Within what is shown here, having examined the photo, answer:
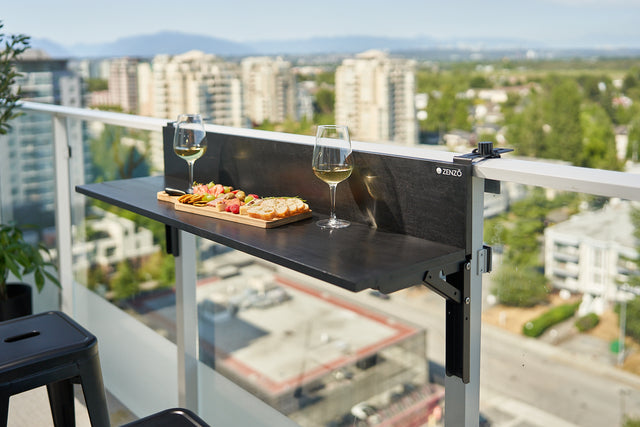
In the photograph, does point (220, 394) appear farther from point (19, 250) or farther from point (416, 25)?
point (416, 25)

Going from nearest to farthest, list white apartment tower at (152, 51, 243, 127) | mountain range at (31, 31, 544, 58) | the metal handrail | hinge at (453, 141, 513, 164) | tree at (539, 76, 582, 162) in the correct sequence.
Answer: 1. the metal handrail
2. hinge at (453, 141, 513, 164)
3. white apartment tower at (152, 51, 243, 127)
4. tree at (539, 76, 582, 162)
5. mountain range at (31, 31, 544, 58)

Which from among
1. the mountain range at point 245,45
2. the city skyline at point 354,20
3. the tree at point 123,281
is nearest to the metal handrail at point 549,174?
the tree at point 123,281

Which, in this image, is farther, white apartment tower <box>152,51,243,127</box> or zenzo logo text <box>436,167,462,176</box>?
white apartment tower <box>152,51,243,127</box>

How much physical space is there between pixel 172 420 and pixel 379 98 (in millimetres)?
36046

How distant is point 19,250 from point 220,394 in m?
1.32

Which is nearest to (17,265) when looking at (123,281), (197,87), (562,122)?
(123,281)

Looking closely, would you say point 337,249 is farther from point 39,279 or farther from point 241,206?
point 39,279

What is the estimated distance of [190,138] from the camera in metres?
1.49

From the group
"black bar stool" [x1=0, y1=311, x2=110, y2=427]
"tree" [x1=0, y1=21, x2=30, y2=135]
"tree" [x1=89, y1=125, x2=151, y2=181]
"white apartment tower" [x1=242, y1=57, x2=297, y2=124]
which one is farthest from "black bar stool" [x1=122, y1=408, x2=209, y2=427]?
"white apartment tower" [x1=242, y1=57, x2=297, y2=124]

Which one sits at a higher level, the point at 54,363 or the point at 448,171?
the point at 448,171

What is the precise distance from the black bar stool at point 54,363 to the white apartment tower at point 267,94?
3442 cm

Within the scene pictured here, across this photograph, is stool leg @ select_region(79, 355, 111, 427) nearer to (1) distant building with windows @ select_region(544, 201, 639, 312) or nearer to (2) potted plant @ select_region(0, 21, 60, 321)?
(1) distant building with windows @ select_region(544, 201, 639, 312)

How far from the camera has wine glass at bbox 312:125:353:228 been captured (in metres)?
1.15

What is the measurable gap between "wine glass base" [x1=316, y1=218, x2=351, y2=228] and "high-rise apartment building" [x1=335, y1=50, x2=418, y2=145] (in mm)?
35090
